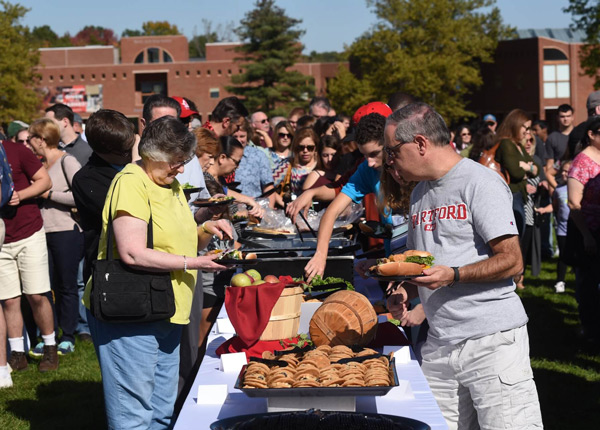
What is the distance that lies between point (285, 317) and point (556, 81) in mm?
54117

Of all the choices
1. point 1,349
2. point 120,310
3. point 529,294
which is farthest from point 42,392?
point 529,294

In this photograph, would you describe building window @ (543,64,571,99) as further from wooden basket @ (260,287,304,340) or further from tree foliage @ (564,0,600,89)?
wooden basket @ (260,287,304,340)

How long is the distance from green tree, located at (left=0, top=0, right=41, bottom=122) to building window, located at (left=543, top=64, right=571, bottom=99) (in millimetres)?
32477

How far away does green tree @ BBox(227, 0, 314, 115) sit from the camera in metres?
58.1

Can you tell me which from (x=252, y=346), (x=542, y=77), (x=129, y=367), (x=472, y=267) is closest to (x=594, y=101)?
(x=472, y=267)

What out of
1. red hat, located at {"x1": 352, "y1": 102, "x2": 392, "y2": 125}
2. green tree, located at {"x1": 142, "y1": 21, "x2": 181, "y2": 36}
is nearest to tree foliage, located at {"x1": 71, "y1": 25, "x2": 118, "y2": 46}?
green tree, located at {"x1": 142, "y1": 21, "x2": 181, "y2": 36}

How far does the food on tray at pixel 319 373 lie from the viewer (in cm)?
278

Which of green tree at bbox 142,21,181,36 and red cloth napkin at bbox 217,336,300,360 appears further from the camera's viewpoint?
green tree at bbox 142,21,181,36

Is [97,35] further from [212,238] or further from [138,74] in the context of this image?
[212,238]

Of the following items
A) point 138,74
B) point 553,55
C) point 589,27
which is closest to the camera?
point 589,27

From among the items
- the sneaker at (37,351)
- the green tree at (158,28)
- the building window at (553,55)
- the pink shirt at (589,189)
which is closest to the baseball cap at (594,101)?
the pink shirt at (589,189)

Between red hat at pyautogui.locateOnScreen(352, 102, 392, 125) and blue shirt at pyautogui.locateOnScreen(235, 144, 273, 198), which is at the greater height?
red hat at pyautogui.locateOnScreen(352, 102, 392, 125)

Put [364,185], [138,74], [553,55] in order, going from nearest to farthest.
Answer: [364,185]
[553,55]
[138,74]

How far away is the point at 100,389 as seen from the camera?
20.8 ft
